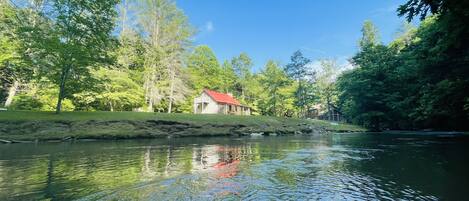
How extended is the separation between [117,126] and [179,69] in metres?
17.4

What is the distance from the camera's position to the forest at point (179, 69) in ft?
54.0

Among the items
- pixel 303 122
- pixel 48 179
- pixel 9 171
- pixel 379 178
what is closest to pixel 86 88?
pixel 9 171

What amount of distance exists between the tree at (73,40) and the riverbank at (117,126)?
9.35 feet

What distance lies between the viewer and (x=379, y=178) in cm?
774

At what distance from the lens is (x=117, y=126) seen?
23.6 meters

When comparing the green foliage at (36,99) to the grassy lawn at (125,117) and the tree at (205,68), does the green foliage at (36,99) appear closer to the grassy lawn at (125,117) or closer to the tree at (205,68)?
the grassy lawn at (125,117)

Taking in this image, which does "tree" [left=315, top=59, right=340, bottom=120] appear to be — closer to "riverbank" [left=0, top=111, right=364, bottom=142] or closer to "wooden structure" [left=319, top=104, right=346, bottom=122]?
"wooden structure" [left=319, top=104, right=346, bottom=122]

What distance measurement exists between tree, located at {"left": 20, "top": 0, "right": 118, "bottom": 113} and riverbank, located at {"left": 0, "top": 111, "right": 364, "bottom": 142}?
2849mm

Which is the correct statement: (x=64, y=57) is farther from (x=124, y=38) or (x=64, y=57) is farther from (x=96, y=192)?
(x=96, y=192)

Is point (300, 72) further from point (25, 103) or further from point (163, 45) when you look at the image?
point (25, 103)

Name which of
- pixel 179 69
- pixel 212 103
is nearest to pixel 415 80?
pixel 179 69

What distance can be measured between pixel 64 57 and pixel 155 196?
2130 cm

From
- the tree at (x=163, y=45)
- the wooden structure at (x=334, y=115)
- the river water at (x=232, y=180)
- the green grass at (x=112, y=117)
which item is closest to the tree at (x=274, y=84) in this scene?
the wooden structure at (x=334, y=115)

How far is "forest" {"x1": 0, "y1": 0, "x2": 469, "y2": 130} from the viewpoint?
1645 cm
